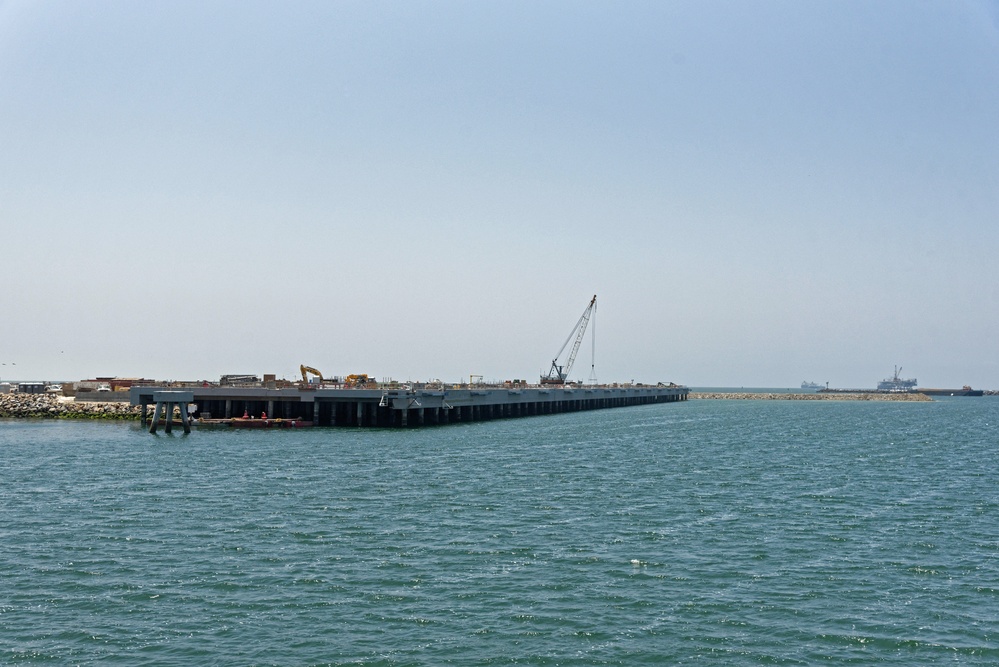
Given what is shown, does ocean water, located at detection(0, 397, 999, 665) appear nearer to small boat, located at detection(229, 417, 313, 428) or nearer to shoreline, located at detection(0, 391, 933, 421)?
small boat, located at detection(229, 417, 313, 428)

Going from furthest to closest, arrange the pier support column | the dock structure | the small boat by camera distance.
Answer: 1. the dock structure
2. the small boat
3. the pier support column

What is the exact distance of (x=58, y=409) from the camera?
9925 cm

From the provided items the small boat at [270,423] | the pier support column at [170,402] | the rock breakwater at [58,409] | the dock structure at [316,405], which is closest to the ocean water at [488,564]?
the pier support column at [170,402]

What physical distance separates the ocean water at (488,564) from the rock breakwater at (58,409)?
136ft

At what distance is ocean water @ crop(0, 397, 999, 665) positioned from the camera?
19.9 metres

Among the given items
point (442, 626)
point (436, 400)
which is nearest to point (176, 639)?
point (442, 626)

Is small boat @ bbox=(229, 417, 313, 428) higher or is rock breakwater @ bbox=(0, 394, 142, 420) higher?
rock breakwater @ bbox=(0, 394, 142, 420)

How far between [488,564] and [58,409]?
293 ft

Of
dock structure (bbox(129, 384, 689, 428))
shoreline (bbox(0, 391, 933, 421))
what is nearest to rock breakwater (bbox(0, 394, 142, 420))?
shoreline (bbox(0, 391, 933, 421))

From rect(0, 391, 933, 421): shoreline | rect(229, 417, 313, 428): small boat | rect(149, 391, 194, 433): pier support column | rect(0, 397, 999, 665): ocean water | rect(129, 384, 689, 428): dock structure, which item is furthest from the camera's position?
rect(0, 391, 933, 421): shoreline

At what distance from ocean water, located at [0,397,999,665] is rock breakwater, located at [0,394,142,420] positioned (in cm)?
4158

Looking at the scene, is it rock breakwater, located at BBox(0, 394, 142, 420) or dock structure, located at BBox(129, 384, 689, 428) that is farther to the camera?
rock breakwater, located at BBox(0, 394, 142, 420)

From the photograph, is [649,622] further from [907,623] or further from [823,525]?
[823,525]

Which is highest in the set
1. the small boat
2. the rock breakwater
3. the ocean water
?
the rock breakwater
